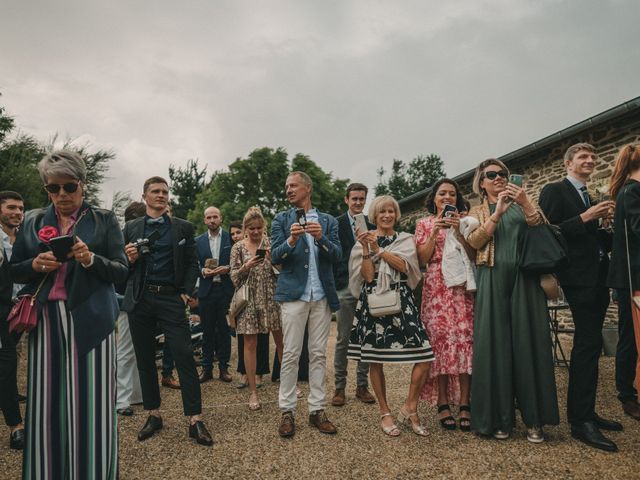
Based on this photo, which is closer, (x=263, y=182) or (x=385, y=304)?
(x=385, y=304)

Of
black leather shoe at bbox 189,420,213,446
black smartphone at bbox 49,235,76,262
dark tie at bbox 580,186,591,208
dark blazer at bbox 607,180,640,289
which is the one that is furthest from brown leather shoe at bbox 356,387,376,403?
black smartphone at bbox 49,235,76,262

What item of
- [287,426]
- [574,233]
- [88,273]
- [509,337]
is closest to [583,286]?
[574,233]

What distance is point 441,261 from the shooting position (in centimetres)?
382

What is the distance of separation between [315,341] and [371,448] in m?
1.00

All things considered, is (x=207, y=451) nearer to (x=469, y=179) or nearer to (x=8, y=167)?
(x=469, y=179)

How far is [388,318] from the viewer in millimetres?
3613

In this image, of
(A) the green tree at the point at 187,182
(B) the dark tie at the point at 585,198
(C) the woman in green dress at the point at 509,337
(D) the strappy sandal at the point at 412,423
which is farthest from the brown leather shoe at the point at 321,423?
(A) the green tree at the point at 187,182

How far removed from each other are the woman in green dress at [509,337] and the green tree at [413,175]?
4895 centimetres

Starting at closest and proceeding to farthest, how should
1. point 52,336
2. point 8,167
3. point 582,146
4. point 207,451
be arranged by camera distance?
point 52,336
point 207,451
point 582,146
point 8,167

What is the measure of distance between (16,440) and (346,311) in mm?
3254

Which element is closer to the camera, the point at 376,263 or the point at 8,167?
the point at 376,263

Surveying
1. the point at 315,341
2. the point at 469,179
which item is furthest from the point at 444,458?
the point at 469,179

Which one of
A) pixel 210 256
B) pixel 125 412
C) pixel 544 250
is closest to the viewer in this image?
pixel 544 250

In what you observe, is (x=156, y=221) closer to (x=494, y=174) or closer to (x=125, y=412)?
(x=125, y=412)
